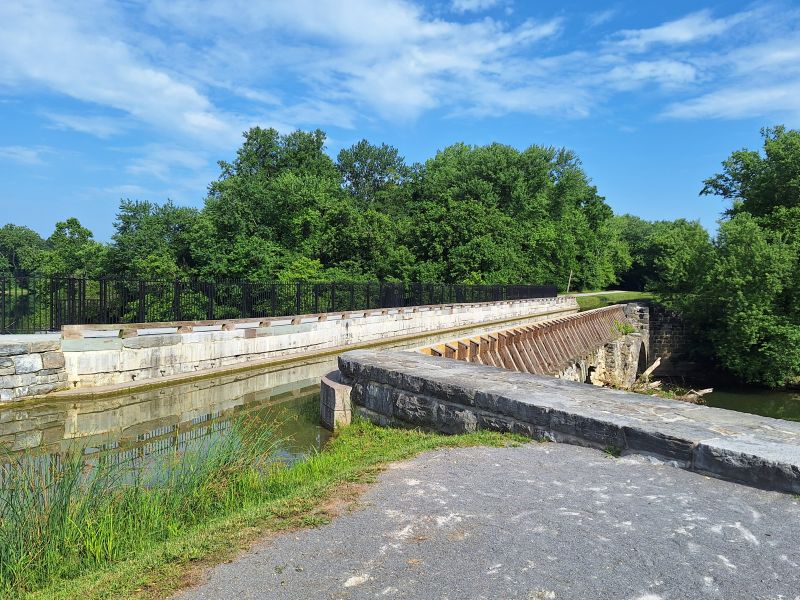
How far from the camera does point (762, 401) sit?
27.5m

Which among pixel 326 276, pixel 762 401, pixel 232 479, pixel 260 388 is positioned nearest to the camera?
pixel 232 479

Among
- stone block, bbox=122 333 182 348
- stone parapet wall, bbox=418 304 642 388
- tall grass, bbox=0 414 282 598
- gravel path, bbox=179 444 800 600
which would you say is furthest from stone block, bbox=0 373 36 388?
gravel path, bbox=179 444 800 600

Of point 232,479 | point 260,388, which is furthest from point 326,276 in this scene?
point 232,479

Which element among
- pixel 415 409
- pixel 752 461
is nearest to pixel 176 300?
pixel 415 409

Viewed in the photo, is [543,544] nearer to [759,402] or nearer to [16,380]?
[16,380]

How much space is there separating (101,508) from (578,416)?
396cm

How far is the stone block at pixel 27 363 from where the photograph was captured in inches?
414

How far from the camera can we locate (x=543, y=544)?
10.4 feet

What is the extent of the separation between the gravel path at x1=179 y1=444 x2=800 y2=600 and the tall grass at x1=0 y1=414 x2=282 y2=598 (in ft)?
4.37

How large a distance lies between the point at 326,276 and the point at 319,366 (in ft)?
60.5

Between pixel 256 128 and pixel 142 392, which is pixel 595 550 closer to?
pixel 142 392

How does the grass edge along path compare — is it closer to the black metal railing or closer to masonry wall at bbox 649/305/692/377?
the black metal railing

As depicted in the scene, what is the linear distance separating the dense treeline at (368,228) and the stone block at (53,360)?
1091cm

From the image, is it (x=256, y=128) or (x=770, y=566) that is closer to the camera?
(x=770, y=566)
